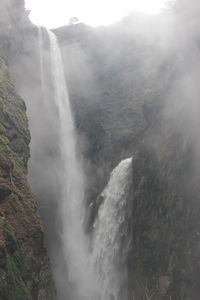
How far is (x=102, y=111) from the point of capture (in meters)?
36.9

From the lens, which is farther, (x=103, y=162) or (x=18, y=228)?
(x=103, y=162)

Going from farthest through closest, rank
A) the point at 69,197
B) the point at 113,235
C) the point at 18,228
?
1. the point at 69,197
2. the point at 113,235
3. the point at 18,228

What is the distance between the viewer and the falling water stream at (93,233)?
23703 millimetres

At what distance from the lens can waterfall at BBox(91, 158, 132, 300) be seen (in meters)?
23.4


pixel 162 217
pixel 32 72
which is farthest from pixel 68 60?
pixel 162 217

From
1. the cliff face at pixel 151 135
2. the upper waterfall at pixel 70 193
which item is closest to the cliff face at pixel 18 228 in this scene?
the cliff face at pixel 151 135

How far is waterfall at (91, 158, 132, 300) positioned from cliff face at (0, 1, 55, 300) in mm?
7319

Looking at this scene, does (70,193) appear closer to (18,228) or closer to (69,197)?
(69,197)

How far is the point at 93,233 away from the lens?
27.1 m

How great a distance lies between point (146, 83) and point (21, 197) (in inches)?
897

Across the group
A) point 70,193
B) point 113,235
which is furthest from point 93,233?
point 70,193

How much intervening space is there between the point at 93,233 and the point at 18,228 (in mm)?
12465

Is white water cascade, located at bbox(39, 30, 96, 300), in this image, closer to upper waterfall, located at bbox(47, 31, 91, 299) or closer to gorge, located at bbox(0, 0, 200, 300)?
upper waterfall, located at bbox(47, 31, 91, 299)

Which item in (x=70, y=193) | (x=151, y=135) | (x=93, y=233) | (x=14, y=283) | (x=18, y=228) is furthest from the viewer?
(x=70, y=193)
